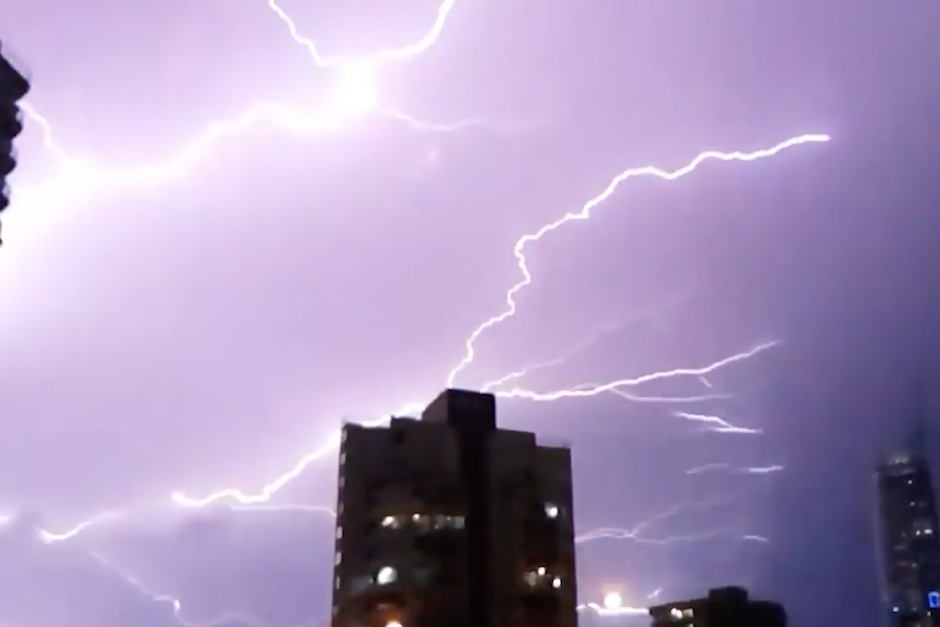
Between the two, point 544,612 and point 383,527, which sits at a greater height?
point 383,527

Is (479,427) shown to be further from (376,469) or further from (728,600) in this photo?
(728,600)

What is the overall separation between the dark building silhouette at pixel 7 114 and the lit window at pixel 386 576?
1875 cm

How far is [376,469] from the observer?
4300 centimetres

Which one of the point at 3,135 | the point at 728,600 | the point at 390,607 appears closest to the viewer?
the point at 3,135

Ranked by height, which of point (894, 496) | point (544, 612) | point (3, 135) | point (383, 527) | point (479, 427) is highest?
point (894, 496)

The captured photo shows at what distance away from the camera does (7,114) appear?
104 feet

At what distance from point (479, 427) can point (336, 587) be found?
8.91 m

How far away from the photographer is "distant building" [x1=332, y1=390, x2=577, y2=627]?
40.1 m

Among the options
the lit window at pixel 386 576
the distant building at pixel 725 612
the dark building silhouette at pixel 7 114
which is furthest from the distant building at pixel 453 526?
the distant building at pixel 725 612

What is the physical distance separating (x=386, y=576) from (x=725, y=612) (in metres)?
32.4

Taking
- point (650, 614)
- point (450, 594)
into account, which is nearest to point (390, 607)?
point (450, 594)

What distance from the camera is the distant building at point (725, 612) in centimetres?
6488

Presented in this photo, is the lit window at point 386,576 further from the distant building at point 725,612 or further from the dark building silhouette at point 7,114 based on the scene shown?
the distant building at point 725,612

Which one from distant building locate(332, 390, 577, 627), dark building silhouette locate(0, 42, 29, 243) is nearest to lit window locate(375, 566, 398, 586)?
distant building locate(332, 390, 577, 627)
